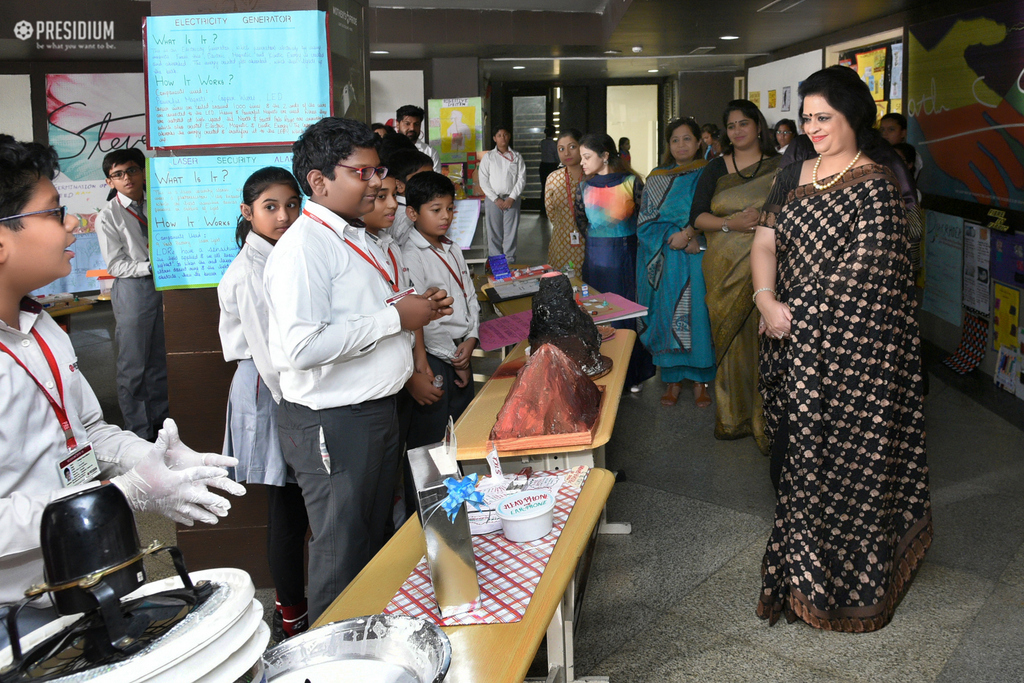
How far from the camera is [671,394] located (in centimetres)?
514

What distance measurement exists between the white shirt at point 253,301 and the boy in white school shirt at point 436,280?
24.7 inches

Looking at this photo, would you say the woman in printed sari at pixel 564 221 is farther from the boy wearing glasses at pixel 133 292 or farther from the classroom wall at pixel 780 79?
the classroom wall at pixel 780 79

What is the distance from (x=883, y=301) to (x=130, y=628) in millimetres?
2212

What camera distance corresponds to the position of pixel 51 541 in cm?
89

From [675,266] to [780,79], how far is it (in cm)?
573

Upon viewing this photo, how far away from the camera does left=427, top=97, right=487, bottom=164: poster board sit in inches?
412

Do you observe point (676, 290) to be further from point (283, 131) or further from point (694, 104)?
point (694, 104)

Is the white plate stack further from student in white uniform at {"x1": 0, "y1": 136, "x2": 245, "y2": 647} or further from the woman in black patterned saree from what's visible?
the woman in black patterned saree

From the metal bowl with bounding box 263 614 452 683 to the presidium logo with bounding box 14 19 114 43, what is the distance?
27.7ft

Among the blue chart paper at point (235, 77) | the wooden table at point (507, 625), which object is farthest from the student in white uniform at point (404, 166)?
the wooden table at point (507, 625)

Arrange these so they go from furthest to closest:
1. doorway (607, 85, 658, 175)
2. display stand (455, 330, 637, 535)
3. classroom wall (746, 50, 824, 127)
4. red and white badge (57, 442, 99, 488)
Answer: doorway (607, 85, 658, 175), classroom wall (746, 50, 824, 127), display stand (455, 330, 637, 535), red and white badge (57, 442, 99, 488)

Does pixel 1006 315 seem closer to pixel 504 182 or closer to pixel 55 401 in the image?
pixel 55 401

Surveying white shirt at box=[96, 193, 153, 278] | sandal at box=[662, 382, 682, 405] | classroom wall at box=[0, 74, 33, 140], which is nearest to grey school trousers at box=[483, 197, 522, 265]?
sandal at box=[662, 382, 682, 405]

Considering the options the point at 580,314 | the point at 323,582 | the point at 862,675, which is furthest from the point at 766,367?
the point at 323,582
